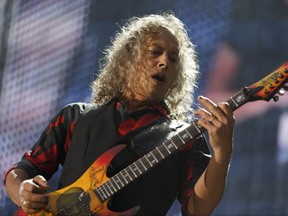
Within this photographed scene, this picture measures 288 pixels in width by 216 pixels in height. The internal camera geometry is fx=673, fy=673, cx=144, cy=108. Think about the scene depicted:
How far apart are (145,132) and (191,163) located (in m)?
0.18

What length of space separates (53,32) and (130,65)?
7.64 ft

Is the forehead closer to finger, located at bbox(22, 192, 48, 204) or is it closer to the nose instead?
the nose

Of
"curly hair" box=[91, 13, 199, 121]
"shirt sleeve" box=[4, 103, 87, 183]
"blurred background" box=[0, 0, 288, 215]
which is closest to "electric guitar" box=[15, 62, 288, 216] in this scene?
"shirt sleeve" box=[4, 103, 87, 183]

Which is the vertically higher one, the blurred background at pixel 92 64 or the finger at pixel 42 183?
the finger at pixel 42 183

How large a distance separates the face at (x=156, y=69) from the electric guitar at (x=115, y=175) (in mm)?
241

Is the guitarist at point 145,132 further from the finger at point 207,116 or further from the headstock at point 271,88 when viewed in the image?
the headstock at point 271,88

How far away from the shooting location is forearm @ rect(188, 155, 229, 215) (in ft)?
6.45

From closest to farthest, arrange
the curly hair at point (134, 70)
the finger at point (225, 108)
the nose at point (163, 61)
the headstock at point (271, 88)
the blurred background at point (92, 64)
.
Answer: the finger at point (225, 108), the headstock at point (271, 88), the nose at point (163, 61), the curly hair at point (134, 70), the blurred background at point (92, 64)

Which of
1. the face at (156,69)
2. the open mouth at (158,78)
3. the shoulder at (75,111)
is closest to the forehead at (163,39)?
the face at (156,69)

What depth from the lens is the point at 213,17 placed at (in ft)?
15.3

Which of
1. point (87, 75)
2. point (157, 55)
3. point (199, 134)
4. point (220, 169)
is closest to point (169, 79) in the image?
point (157, 55)

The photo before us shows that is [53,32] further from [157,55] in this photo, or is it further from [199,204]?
[199,204]

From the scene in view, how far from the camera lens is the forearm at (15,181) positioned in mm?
2213

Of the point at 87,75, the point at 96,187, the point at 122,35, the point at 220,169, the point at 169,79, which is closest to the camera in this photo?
the point at 220,169
